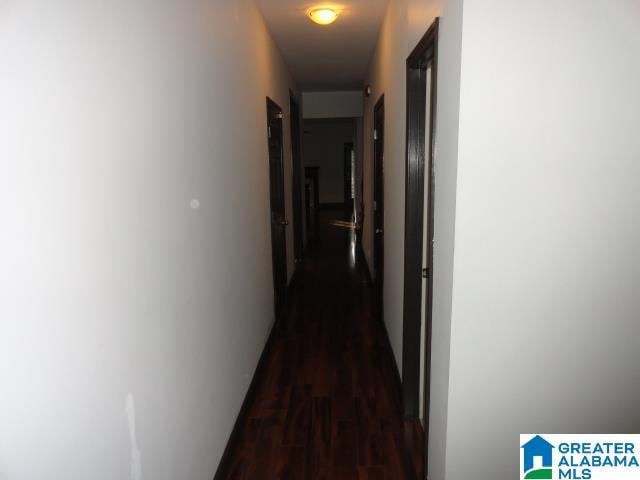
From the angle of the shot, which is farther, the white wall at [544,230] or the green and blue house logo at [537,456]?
the green and blue house logo at [537,456]

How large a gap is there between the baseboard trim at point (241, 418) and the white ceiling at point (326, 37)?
2.88 m

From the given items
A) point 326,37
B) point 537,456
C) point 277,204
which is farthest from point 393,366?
point 326,37

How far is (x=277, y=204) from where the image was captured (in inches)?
178

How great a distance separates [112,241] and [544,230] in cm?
148

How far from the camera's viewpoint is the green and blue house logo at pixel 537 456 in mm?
1716

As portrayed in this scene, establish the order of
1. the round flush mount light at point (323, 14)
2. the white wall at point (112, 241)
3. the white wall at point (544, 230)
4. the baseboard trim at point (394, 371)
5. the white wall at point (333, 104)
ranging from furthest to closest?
the white wall at point (333, 104)
the round flush mount light at point (323, 14)
the baseboard trim at point (394, 371)
the white wall at point (544, 230)
the white wall at point (112, 241)

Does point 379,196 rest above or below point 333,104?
Result: below

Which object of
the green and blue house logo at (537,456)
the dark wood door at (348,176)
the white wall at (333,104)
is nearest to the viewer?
the green and blue house logo at (537,456)

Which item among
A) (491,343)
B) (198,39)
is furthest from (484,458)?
(198,39)

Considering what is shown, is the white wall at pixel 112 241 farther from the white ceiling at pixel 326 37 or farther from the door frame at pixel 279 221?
the door frame at pixel 279 221

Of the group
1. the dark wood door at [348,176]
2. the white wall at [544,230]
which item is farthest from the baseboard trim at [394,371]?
the dark wood door at [348,176]

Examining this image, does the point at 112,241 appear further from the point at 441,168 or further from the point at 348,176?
the point at 348,176

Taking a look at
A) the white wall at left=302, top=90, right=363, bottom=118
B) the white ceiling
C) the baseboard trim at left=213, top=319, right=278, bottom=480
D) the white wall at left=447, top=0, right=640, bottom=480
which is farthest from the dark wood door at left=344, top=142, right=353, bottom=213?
the white wall at left=447, top=0, right=640, bottom=480

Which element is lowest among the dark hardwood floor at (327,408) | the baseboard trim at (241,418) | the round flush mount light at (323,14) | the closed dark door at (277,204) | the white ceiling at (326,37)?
the dark hardwood floor at (327,408)
